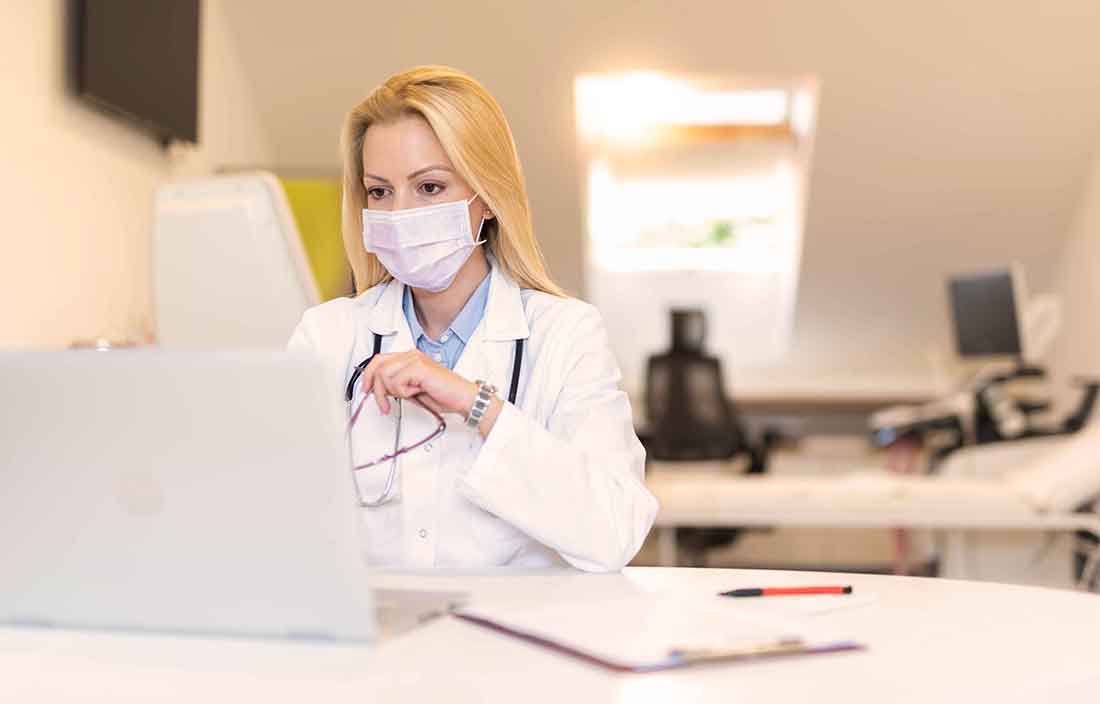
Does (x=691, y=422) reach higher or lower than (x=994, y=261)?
lower

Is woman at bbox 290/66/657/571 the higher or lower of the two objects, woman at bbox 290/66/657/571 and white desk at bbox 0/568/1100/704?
the higher

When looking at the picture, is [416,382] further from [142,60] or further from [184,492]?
[142,60]

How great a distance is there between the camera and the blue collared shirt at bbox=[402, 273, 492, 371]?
1.83 meters

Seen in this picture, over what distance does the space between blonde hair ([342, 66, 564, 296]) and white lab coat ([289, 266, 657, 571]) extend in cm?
5

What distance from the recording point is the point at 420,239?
1738 mm

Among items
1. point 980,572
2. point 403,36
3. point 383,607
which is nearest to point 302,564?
point 383,607

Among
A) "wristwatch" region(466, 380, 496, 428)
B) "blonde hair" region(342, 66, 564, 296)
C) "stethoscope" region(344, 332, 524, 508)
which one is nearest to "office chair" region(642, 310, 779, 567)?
"blonde hair" region(342, 66, 564, 296)

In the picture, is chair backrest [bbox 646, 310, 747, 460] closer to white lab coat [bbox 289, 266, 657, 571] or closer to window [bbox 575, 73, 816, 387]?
window [bbox 575, 73, 816, 387]

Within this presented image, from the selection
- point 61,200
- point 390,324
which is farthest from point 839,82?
point 390,324

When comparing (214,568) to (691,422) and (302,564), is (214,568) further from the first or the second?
(691,422)

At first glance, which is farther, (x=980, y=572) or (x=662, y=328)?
(x=662, y=328)

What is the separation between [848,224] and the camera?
7051 mm

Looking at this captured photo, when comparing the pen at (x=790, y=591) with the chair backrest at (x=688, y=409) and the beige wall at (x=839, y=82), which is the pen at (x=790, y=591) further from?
the chair backrest at (x=688, y=409)

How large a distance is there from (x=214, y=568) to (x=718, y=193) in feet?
22.4
